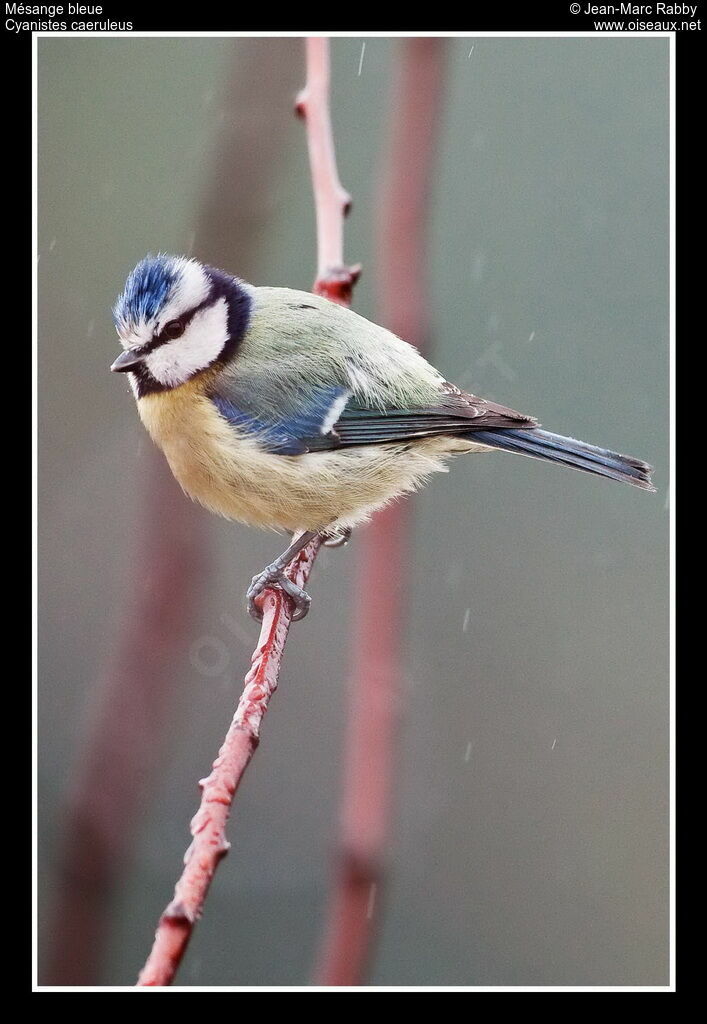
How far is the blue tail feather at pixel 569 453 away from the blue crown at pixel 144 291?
0.61 m

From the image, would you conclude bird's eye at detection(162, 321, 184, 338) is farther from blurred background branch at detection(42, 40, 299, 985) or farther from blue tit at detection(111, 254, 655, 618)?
blurred background branch at detection(42, 40, 299, 985)

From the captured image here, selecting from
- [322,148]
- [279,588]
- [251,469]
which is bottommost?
[279,588]

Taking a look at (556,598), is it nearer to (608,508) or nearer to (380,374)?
(608,508)

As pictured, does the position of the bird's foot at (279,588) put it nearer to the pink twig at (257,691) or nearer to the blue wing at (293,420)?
the pink twig at (257,691)

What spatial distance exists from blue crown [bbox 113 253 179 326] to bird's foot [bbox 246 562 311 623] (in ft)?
1.63

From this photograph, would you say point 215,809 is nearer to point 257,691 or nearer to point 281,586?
point 257,691

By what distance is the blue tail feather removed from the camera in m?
1.72

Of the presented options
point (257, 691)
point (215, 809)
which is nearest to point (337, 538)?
point (257, 691)

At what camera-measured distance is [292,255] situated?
2.93 metres

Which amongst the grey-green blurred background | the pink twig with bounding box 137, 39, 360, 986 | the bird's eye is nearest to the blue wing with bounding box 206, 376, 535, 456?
the bird's eye

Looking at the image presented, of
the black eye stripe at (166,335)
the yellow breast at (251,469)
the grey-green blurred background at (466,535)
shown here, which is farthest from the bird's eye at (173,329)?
the grey-green blurred background at (466,535)

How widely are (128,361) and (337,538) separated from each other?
680 mm

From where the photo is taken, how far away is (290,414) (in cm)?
182

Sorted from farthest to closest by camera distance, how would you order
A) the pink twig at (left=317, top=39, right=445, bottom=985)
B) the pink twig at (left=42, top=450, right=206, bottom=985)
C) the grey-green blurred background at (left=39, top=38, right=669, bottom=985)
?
the grey-green blurred background at (left=39, top=38, right=669, bottom=985) → the pink twig at (left=42, top=450, right=206, bottom=985) → the pink twig at (left=317, top=39, right=445, bottom=985)
